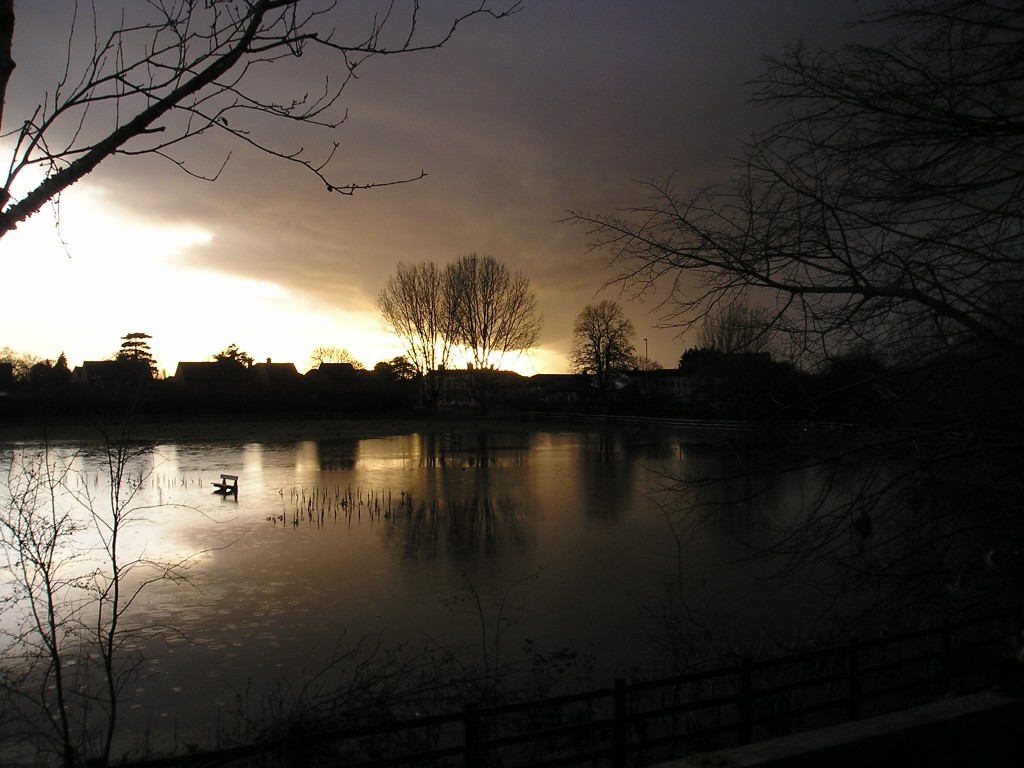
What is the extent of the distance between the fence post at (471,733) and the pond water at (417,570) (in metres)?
2.00

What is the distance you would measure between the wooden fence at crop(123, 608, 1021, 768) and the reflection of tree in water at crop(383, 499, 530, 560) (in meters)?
7.55

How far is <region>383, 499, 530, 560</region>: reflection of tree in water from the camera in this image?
15680 mm

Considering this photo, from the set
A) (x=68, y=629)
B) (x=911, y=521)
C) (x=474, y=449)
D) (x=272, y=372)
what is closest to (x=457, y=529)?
(x=68, y=629)

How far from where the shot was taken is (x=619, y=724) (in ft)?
18.6

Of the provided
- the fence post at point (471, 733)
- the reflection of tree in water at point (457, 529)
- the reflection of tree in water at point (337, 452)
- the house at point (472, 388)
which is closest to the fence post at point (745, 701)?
the fence post at point (471, 733)

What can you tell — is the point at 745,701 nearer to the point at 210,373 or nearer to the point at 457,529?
the point at 457,529

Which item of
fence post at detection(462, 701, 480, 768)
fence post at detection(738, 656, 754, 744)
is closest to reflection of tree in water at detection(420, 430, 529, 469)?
fence post at detection(738, 656, 754, 744)

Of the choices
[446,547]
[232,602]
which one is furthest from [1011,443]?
[446,547]

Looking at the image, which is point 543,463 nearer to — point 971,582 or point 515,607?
point 515,607

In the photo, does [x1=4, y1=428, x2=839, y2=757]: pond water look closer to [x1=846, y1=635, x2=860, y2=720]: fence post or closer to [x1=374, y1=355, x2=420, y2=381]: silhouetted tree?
[x1=846, y1=635, x2=860, y2=720]: fence post

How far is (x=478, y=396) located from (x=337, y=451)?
3380 centimetres

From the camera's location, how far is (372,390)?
238ft

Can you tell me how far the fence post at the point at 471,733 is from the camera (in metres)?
4.87

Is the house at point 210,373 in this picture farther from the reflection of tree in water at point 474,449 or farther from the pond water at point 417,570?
the pond water at point 417,570
